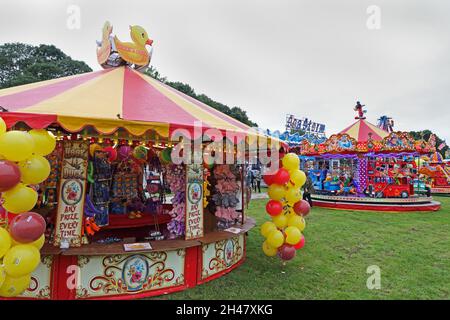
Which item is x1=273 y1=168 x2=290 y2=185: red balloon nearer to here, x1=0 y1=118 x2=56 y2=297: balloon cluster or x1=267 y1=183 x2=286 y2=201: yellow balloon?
x1=267 y1=183 x2=286 y2=201: yellow balloon

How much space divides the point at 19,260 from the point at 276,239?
3.69 metres

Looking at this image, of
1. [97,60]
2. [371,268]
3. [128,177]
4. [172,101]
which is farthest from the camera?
[128,177]

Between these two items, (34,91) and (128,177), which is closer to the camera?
(34,91)

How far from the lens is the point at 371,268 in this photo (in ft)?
17.9

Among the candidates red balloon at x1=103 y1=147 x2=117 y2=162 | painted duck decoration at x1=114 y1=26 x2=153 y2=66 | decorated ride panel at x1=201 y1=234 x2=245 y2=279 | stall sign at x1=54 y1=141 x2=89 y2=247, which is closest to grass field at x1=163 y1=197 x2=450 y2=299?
decorated ride panel at x1=201 y1=234 x2=245 y2=279

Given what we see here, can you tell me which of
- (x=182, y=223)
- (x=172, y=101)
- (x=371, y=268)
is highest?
(x=172, y=101)

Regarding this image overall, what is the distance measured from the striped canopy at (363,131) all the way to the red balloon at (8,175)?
14.6 meters

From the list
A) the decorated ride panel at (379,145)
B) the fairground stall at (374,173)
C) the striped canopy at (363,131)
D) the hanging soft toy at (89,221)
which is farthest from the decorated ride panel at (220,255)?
the striped canopy at (363,131)

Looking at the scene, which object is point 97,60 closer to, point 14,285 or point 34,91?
point 34,91

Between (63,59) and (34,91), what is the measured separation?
99.7ft

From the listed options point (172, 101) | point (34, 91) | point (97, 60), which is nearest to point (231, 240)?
point (172, 101)

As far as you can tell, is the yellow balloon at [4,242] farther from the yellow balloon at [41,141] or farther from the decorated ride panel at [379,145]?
the decorated ride panel at [379,145]

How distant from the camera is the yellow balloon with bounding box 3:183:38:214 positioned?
9.95ft

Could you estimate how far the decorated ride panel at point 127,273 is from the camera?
3.89m
